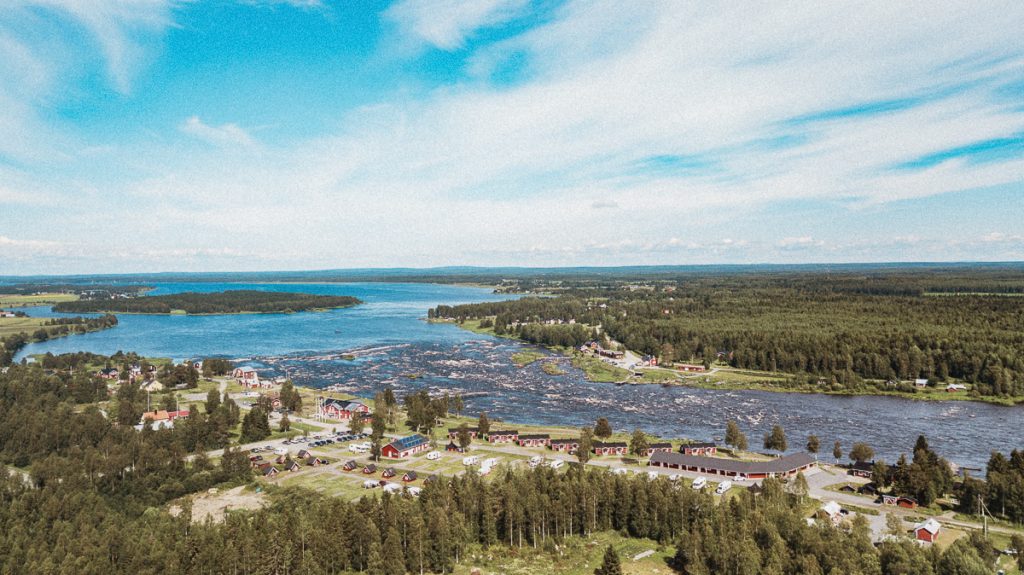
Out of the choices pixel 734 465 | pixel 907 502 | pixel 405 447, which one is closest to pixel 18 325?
pixel 405 447

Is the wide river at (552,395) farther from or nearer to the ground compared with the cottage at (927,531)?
nearer to the ground

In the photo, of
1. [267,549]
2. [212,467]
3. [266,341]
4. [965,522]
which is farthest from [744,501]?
[266,341]

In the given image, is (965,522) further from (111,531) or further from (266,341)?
(266,341)

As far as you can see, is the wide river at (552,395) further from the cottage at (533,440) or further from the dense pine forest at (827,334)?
the dense pine forest at (827,334)

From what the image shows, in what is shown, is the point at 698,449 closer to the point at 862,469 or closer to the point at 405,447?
the point at 862,469

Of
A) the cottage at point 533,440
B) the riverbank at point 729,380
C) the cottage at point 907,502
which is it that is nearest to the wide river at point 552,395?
the riverbank at point 729,380
